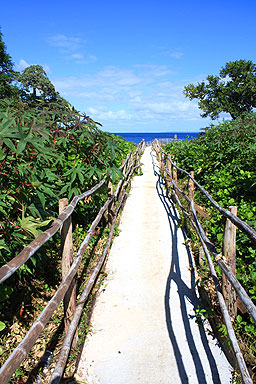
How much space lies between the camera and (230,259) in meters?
2.72

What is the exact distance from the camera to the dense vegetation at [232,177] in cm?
367

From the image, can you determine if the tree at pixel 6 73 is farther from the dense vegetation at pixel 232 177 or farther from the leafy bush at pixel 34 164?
the leafy bush at pixel 34 164

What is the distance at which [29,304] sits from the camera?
3207 millimetres

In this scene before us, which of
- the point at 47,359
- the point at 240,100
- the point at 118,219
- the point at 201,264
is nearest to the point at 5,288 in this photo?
the point at 47,359

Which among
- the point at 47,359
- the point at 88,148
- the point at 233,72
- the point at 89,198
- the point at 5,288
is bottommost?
the point at 47,359

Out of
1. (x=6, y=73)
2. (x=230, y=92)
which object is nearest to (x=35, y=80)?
(x=6, y=73)

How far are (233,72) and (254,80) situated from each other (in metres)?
1.81

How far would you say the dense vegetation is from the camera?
12.1ft

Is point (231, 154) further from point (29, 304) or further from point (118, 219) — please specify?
point (29, 304)

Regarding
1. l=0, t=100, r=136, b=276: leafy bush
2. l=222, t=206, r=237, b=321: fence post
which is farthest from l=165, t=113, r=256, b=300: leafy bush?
l=0, t=100, r=136, b=276: leafy bush

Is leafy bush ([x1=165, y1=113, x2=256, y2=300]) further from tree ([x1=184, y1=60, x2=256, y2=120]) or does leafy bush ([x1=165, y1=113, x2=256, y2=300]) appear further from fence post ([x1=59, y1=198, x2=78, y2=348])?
tree ([x1=184, y1=60, x2=256, y2=120])

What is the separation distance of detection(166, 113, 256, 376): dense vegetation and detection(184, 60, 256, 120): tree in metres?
14.4

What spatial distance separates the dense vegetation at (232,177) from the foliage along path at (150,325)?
1.59 feet

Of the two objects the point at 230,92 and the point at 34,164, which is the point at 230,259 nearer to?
the point at 34,164
